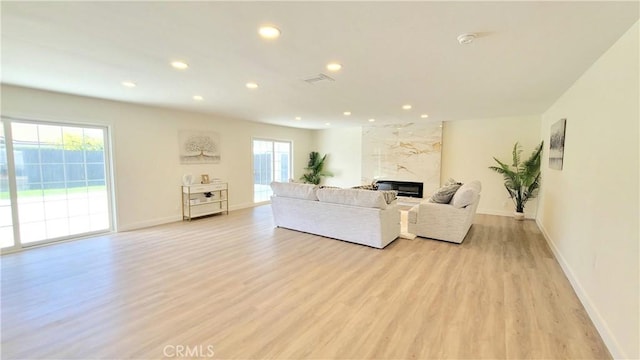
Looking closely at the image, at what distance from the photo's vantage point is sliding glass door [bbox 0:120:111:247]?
4.01 m

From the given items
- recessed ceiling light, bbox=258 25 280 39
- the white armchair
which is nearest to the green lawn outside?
recessed ceiling light, bbox=258 25 280 39

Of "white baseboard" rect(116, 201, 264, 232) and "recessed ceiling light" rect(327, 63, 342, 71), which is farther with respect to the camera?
"white baseboard" rect(116, 201, 264, 232)

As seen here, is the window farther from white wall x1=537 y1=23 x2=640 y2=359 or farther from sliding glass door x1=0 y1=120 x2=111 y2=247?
white wall x1=537 y1=23 x2=640 y2=359

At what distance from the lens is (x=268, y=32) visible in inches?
81.7

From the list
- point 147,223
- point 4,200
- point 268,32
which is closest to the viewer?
point 268,32

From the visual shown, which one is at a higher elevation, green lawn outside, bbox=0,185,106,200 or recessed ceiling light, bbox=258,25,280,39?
recessed ceiling light, bbox=258,25,280,39

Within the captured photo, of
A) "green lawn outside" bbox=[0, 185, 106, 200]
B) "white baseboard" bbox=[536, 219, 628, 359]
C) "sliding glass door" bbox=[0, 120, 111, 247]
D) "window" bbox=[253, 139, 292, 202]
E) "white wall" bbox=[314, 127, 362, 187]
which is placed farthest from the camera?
"white wall" bbox=[314, 127, 362, 187]

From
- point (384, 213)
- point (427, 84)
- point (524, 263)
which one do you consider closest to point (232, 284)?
point (384, 213)

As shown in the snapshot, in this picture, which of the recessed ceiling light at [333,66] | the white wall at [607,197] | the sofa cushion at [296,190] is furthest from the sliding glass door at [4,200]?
the white wall at [607,197]

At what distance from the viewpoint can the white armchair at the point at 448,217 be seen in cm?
427

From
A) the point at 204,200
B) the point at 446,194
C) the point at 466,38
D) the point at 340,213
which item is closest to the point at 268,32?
the point at 466,38

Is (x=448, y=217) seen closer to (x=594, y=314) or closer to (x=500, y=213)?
(x=594, y=314)

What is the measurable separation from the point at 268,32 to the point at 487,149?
249 inches

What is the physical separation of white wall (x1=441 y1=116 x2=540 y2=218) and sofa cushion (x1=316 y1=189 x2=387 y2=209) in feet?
12.9
